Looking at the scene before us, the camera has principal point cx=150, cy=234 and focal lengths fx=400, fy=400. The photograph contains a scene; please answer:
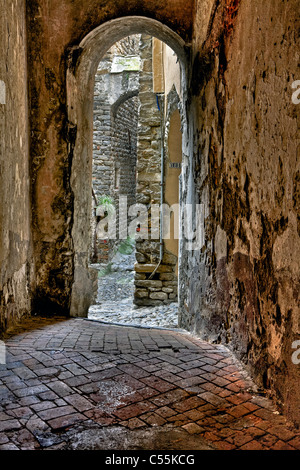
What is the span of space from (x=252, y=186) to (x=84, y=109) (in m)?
2.56

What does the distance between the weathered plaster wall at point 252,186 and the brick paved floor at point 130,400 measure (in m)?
0.18

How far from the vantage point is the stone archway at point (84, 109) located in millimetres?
3945

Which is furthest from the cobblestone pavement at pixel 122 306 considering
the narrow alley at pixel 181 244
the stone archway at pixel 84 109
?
the narrow alley at pixel 181 244

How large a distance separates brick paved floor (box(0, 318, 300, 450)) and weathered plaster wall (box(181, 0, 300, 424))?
0.18 metres

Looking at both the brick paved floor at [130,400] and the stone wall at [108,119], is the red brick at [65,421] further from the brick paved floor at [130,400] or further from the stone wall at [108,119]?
the stone wall at [108,119]

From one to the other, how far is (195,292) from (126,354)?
131cm

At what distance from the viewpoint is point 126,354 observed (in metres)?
2.64

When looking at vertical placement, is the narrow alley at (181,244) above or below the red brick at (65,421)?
above

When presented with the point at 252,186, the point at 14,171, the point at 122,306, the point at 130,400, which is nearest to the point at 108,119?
the point at 122,306

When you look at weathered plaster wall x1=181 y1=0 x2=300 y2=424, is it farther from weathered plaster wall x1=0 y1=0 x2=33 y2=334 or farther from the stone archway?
weathered plaster wall x1=0 y1=0 x2=33 y2=334

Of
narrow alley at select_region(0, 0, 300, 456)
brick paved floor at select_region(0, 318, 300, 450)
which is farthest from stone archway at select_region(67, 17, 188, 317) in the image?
brick paved floor at select_region(0, 318, 300, 450)

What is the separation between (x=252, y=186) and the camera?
2229 millimetres

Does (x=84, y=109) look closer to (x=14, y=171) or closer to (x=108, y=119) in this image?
(x=14, y=171)
